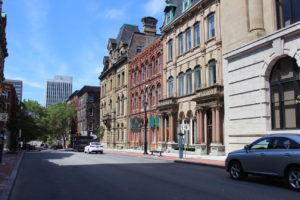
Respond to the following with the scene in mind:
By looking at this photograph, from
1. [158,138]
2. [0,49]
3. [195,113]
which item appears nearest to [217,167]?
[195,113]

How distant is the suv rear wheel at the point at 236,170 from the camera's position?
458 inches

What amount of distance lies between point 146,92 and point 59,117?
4089cm

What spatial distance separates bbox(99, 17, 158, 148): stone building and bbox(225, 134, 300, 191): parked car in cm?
3778

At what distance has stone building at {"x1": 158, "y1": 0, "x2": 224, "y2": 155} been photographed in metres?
27.5

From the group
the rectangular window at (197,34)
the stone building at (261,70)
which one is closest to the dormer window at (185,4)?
the rectangular window at (197,34)

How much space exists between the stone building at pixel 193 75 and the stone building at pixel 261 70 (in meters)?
5.53

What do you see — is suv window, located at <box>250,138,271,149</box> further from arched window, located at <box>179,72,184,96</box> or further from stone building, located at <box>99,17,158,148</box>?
stone building, located at <box>99,17,158,148</box>

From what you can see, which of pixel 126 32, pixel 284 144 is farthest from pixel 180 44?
pixel 284 144

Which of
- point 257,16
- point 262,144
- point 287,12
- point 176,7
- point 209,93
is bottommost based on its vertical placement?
point 262,144

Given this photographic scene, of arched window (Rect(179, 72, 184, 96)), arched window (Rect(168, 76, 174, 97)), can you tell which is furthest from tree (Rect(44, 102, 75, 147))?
arched window (Rect(179, 72, 184, 96))

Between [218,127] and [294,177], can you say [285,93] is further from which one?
[218,127]

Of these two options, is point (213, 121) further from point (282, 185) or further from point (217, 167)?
point (282, 185)

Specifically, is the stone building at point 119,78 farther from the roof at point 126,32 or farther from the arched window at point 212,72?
the arched window at point 212,72

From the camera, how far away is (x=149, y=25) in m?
55.0
